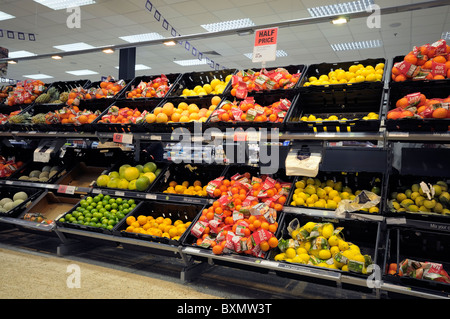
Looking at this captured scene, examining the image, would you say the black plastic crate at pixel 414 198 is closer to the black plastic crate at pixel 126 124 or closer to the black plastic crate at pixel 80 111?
the black plastic crate at pixel 126 124

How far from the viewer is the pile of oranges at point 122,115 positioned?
3.54 meters

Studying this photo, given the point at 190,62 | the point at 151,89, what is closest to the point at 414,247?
the point at 151,89

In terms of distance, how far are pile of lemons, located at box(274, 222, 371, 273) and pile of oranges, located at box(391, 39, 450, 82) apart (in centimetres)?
130

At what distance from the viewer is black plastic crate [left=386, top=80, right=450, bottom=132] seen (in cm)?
220

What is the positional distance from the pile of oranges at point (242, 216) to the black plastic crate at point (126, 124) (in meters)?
1.04

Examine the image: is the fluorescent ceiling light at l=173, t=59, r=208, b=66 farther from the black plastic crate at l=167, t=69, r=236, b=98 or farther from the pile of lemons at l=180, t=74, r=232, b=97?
the pile of lemons at l=180, t=74, r=232, b=97

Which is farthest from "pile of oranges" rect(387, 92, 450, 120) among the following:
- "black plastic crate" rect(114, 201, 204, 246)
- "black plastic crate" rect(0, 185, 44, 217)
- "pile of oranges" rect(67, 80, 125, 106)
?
"black plastic crate" rect(0, 185, 44, 217)

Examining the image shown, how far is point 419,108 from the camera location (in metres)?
2.36

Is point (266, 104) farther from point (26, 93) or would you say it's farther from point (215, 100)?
point (26, 93)

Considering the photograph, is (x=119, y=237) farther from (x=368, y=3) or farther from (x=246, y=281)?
(x=368, y=3)

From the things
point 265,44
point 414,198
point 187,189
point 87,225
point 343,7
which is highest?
point 343,7

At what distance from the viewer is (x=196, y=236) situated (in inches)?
111

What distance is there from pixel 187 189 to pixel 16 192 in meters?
2.52

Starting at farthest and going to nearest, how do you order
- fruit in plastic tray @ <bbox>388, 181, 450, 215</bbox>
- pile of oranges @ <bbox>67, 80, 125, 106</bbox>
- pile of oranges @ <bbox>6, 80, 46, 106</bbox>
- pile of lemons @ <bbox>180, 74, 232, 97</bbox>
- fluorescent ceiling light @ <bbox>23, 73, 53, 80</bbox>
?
fluorescent ceiling light @ <bbox>23, 73, 53, 80</bbox>
pile of oranges @ <bbox>6, 80, 46, 106</bbox>
pile of oranges @ <bbox>67, 80, 125, 106</bbox>
pile of lemons @ <bbox>180, 74, 232, 97</bbox>
fruit in plastic tray @ <bbox>388, 181, 450, 215</bbox>
